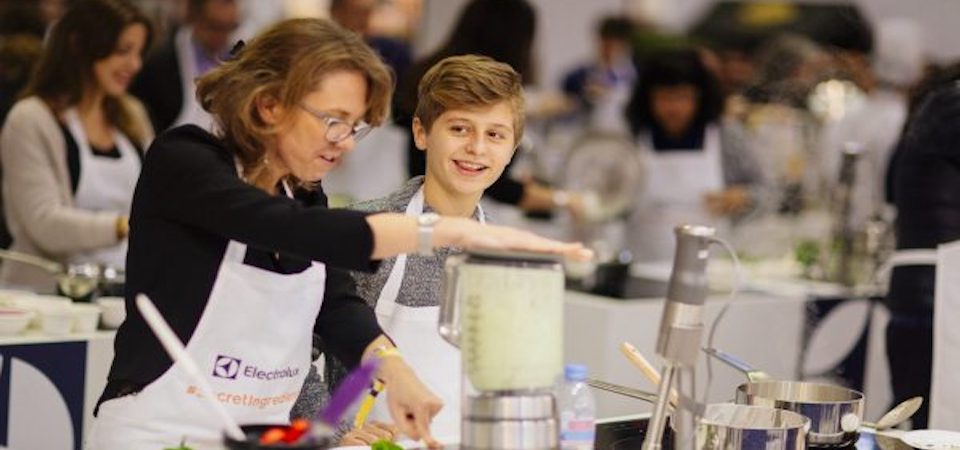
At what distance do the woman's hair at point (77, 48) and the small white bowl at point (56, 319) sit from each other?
2.65 feet

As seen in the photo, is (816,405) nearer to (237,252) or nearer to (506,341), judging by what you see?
(506,341)

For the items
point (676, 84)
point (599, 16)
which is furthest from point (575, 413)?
point (599, 16)

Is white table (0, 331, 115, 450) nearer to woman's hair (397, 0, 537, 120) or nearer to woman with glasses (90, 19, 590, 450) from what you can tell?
woman with glasses (90, 19, 590, 450)

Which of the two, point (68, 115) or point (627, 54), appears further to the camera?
point (627, 54)

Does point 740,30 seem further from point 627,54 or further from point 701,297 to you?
point 701,297

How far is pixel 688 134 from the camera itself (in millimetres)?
5816

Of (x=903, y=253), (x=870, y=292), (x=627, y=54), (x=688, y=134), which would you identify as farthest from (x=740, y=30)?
(x=903, y=253)

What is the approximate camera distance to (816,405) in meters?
2.46

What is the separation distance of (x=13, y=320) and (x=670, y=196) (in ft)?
10.2

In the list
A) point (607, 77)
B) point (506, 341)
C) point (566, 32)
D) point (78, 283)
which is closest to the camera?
point (506, 341)

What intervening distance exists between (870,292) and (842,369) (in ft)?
0.92

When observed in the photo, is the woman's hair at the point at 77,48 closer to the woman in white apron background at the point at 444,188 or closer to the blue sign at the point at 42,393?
the blue sign at the point at 42,393

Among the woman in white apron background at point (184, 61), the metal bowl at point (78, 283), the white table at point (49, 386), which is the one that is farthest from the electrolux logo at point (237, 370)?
the woman in white apron background at point (184, 61)

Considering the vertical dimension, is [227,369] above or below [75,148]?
below
